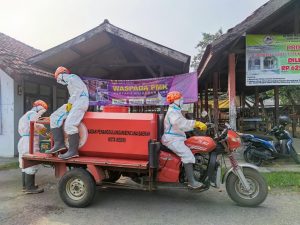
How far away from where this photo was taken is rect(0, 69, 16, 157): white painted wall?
10789 millimetres

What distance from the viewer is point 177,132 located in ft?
18.0

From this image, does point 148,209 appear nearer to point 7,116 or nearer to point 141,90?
point 141,90

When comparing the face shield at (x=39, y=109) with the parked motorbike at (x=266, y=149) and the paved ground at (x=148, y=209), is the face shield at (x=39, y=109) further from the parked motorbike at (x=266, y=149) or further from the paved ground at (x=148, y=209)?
the parked motorbike at (x=266, y=149)

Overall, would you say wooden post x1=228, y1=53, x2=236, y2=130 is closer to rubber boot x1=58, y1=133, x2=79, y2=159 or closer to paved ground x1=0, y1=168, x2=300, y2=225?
paved ground x1=0, y1=168, x2=300, y2=225

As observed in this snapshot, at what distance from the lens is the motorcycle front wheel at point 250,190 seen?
5.35m

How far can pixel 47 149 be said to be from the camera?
5969 mm

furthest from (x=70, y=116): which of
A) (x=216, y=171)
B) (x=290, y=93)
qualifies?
(x=290, y=93)

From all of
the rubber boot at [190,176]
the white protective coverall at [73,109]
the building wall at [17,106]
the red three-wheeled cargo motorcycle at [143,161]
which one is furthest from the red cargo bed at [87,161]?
the building wall at [17,106]

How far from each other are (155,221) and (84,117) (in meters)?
2.12

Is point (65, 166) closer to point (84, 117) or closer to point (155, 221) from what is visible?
point (84, 117)

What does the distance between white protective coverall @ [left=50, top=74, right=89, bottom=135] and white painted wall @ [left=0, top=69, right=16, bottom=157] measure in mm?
5605

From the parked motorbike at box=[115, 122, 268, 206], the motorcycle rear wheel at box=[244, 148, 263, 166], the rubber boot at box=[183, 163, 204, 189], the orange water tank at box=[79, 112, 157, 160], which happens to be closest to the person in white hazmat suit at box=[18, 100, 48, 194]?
the orange water tank at box=[79, 112, 157, 160]

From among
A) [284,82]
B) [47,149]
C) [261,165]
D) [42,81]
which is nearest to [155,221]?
[47,149]

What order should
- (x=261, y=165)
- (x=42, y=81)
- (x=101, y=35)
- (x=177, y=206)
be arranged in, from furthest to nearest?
(x=42, y=81) → (x=101, y=35) → (x=261, y=165) → (x=177, y=206)
